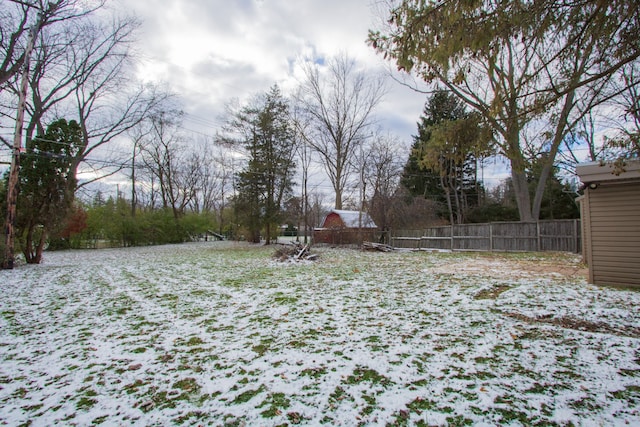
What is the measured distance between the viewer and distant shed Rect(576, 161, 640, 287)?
5348 millimetres

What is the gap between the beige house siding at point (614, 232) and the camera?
212 inches

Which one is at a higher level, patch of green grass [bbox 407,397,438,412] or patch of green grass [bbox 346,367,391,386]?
patch of green grass [bbox 346,367,391,386]

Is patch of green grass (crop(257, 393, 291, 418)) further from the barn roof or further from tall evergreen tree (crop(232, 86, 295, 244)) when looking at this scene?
tall evergreen tree (crop(232, 86, 295, 244))

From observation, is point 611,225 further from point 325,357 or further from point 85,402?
point 85,402

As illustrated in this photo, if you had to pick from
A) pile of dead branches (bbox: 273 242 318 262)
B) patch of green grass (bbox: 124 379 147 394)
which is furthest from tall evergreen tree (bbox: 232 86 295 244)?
patch of green grass (bbox: 124 379 147 394)

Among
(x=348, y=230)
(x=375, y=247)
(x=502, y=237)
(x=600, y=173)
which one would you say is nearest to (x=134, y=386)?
(x=600, y=173)

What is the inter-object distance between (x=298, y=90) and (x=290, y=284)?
19562mm

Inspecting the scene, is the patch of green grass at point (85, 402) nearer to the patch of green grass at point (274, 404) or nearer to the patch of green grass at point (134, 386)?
the patch of green grass at point (134, 386)

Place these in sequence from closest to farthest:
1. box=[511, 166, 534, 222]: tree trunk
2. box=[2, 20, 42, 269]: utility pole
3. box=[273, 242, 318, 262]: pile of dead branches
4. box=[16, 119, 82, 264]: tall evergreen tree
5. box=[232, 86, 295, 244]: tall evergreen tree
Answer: box=[2, 20, 42, 269]: utility pole → box=[16, 119, 82, 264]: tall evergreen tree → box=[273, 242, 318, 262]: pile of dead branches → box=[511, 166, 534, 222]: tree trunk → box=[232, 86, 295, 244]: tall evergreen tree

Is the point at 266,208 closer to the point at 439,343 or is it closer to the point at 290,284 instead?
the point at 290,284

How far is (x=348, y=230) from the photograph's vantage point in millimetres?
17578

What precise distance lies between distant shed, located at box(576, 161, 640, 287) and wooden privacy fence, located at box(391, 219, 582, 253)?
7.22 metres

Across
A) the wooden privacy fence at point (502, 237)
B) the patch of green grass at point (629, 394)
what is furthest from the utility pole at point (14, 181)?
the wooden privacy fence at point (502, 237)

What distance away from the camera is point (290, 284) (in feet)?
21.4
